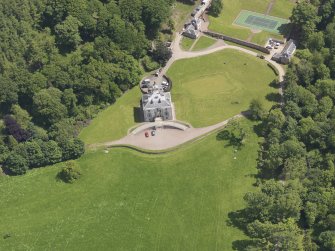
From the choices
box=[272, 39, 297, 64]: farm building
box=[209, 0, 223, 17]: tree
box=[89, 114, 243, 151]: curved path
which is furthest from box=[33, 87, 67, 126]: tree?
box=[272, 39, 297, 64]: farm building

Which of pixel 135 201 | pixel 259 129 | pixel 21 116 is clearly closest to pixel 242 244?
pixel 135 201

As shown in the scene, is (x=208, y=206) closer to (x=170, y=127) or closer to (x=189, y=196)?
(x=189, y=196)

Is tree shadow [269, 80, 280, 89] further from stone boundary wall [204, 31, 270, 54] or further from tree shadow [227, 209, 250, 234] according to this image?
tree shadow [227, 209, 250, 234]

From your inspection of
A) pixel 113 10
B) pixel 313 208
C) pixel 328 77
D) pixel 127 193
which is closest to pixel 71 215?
pixel 127 193

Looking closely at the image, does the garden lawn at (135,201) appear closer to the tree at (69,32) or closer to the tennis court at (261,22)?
the tree at (69,32)

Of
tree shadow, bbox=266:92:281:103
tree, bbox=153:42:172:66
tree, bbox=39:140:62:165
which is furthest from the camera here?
tree, bbox=153:42:172:66

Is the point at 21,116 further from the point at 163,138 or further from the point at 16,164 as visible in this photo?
the point at 163,138

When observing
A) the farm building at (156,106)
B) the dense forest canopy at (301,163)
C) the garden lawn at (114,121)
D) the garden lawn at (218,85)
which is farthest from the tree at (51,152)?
the dense forest canopy at (301,163)
